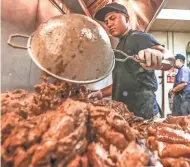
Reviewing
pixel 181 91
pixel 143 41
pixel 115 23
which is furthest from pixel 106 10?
pixel 181 91

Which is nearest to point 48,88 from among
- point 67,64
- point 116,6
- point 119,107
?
point 67,64

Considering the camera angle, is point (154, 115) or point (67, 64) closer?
point (67, 64)

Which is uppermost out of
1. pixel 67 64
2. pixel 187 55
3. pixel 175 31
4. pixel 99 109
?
pixel 175 31

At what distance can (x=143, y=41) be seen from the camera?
6.32ft

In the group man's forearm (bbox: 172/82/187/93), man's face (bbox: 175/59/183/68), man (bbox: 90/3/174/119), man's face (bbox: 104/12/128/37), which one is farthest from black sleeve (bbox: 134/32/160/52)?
man's forearm (bbox: 172/82/187/93)

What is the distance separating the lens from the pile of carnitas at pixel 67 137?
0.80 metres

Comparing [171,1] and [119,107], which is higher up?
[171,1]

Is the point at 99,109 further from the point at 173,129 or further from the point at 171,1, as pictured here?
the point at 171,1

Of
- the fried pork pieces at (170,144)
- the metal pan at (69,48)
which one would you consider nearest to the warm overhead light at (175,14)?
the fried pork pieces at (170,144)

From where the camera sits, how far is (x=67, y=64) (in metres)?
1.01

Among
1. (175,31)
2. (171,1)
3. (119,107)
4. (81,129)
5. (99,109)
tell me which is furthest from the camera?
(175,31)

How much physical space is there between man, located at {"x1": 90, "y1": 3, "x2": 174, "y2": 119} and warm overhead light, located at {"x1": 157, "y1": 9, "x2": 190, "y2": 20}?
1.44 meters

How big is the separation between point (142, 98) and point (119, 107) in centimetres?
47

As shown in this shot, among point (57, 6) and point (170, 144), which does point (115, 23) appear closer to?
point (57, 6)
